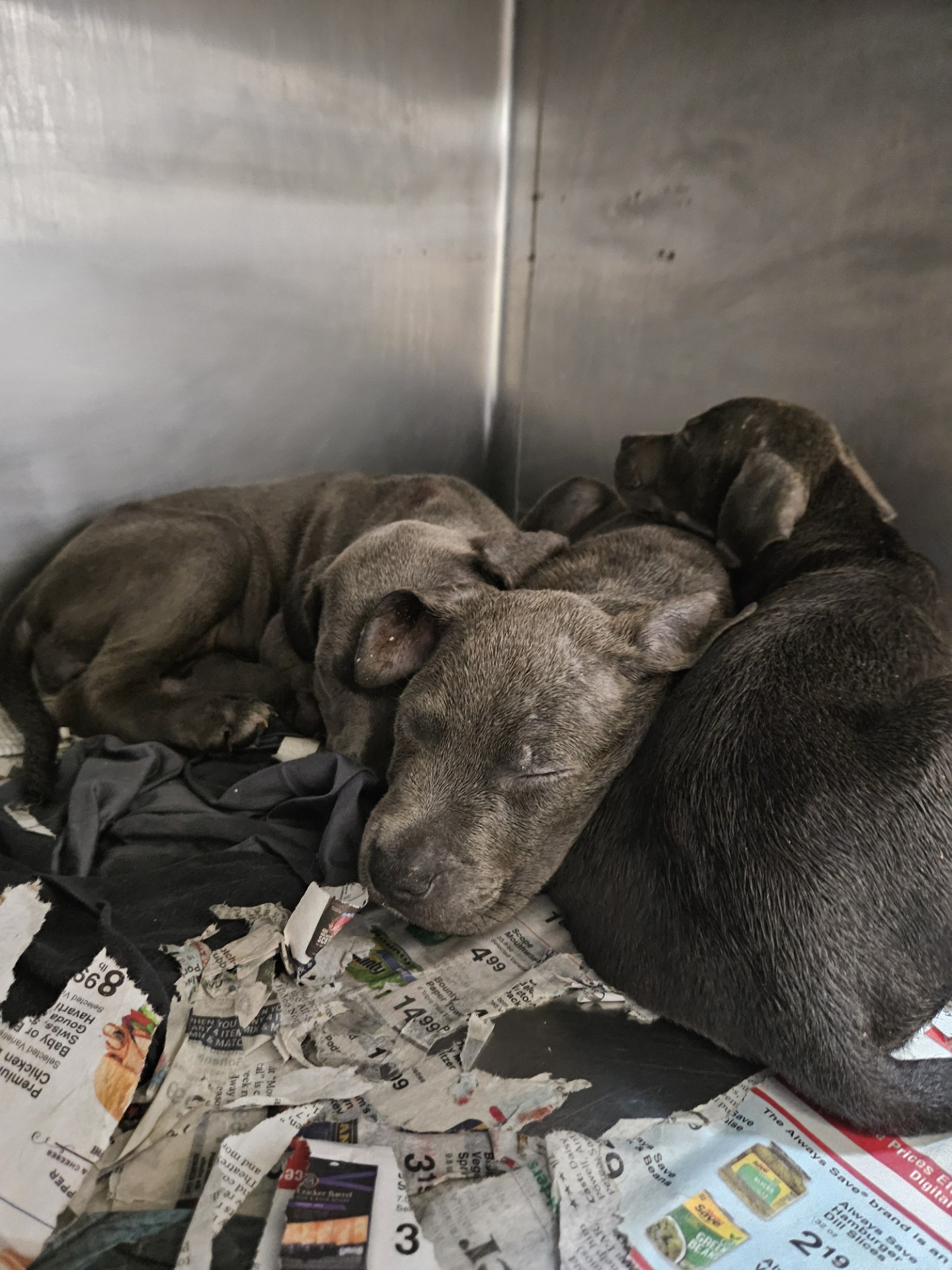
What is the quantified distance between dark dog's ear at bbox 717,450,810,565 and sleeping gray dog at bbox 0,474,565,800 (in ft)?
1.33

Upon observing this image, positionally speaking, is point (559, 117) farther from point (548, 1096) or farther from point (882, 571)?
point (548, 1096)

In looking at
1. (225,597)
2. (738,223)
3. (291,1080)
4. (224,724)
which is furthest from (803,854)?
(738,223)

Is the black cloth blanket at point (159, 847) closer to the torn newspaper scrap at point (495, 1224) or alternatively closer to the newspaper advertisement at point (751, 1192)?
the torn newspaper scrap at point (495, 1224)

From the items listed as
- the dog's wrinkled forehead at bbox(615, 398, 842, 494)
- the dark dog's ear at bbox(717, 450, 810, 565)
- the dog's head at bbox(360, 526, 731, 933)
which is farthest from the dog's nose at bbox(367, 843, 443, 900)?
the dog's wrinkled forehead at bbox(615, 398, 842, 494)

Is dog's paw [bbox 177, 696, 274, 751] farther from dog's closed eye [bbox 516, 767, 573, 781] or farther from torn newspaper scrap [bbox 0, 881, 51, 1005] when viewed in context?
dog's closed eye [bbox 516, 767, 573, 781]

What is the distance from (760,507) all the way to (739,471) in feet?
0.49

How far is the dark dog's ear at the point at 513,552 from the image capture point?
1915mm

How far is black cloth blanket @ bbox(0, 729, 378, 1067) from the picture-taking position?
148cm

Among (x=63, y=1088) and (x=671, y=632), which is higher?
(x=671, y=632)

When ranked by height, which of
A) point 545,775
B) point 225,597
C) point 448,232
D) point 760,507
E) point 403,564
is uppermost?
point 448,232

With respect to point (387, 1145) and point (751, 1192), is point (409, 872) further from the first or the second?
point (751, 1192)

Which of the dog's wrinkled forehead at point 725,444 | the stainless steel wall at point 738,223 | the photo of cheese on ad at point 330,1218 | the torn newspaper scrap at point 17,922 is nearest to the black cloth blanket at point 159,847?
the torn newspaper scrap at point 17,922

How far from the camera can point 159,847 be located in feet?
5.90

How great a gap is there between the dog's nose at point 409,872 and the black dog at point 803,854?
0.28m
